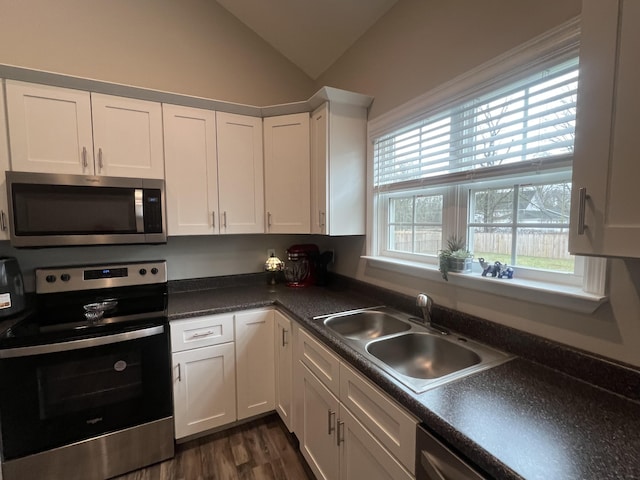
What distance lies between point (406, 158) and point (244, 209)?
1.21m

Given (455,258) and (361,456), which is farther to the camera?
(455,258)

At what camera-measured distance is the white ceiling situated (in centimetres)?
194

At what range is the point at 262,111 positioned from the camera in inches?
88.3

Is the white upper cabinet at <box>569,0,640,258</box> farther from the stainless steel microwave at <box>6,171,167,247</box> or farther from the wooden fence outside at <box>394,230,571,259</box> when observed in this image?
the stainless steel microwave at <box>6,171,167,247</box>

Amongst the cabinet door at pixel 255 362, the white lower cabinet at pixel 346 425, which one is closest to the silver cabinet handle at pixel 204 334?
the cabinet door at pixel 255 362

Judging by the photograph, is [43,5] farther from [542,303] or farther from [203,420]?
[542,303]

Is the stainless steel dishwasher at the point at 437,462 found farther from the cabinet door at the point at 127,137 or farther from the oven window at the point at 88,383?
the cabinet door at the point at 127,137

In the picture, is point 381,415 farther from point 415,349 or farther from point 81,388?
point 81,388

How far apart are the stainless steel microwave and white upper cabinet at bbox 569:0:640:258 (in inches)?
80.5

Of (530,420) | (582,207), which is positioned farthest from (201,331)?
(582,207)

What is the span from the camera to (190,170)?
206cm

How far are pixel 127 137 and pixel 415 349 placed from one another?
2.07 meters

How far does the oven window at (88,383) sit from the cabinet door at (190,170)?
0.83 metres

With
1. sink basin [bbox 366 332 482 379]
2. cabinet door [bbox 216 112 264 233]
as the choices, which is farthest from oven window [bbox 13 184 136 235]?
sink basin [bbox 366 332 482 379]
